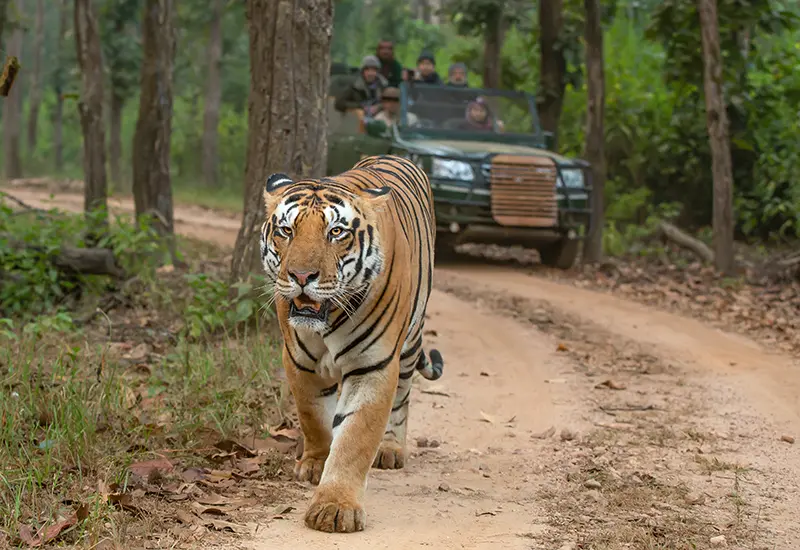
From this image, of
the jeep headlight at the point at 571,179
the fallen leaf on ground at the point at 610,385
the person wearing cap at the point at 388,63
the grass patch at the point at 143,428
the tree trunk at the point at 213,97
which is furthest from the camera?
the tree trunk at the point at 213,97

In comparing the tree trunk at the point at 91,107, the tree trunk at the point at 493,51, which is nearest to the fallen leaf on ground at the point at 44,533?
the tree trunk at the point at 91,107

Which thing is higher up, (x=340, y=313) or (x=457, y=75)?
(x=457, y=75)

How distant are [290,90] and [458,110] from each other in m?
6.61

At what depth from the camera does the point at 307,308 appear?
4152 millimetres

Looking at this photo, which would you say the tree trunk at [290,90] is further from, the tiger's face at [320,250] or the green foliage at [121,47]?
the green foliage at [121,47]

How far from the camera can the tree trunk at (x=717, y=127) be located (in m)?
12.1

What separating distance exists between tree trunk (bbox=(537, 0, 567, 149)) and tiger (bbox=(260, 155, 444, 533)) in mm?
11488

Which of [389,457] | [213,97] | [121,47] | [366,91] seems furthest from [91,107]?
[213,97]

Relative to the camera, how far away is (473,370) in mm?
7688

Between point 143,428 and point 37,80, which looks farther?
point 37,80

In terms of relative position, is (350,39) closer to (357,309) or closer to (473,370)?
(473,370)

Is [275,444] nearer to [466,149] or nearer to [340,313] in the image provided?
[340,313]

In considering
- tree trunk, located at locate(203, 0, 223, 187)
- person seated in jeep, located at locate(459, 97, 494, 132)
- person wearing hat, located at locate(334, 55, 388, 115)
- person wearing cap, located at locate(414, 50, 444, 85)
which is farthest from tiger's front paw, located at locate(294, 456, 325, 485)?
tree trunk, located at locate(203, 0, 223, 187)

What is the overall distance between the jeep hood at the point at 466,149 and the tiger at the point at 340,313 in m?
7.63
